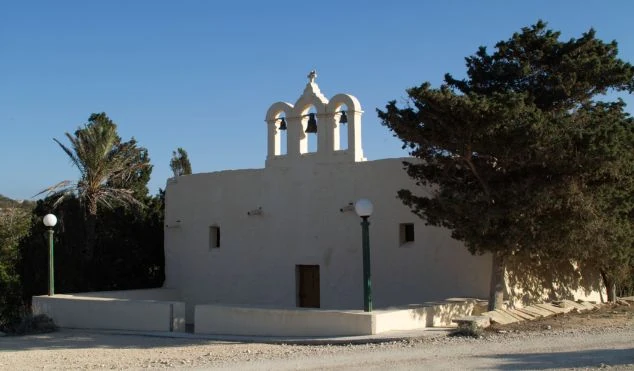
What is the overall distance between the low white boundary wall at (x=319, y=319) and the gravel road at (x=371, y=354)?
2.91ft

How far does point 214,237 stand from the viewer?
2120 cm

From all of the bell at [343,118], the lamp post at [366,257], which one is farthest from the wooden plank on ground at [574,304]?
the bell at [343,118]

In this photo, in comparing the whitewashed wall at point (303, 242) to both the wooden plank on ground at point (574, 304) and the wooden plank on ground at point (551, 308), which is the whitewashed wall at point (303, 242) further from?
the wooden plank on ground at point (574, 304)

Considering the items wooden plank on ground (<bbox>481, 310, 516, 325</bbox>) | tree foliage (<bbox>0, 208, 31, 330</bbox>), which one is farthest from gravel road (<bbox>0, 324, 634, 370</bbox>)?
tree foliage (<bbox>0, 208, 31, 330</bbox>)

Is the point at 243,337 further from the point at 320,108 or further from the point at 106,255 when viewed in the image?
the point at 106,255

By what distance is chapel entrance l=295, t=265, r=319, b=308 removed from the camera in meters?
19.0

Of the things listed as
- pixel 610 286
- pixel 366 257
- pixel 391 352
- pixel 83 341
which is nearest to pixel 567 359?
pixel 391 352

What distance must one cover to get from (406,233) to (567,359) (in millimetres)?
8280

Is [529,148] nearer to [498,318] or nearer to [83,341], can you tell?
[498,318]

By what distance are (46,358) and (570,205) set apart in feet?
31.8

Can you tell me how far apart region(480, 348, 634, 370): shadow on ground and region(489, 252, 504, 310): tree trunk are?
4.46 m

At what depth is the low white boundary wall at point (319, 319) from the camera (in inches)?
509

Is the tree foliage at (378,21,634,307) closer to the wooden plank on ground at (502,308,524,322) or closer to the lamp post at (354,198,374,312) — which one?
the wooden plank on ground at (502,308,524,322)

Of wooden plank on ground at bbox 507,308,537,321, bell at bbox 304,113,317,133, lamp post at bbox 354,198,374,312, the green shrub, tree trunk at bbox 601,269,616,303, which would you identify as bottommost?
the green shrub
